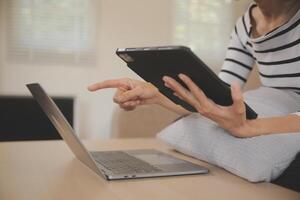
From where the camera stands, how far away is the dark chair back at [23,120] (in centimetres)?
176

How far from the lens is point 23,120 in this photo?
5.84 feet

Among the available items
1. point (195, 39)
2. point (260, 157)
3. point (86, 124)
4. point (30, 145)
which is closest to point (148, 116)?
point (86, 124)

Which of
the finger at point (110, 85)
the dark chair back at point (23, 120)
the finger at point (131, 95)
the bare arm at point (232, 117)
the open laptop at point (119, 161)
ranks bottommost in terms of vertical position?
the dark chair back at point (23, 120)

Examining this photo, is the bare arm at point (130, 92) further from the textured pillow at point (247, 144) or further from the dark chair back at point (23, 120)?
the dark chair back at point (23, 120)

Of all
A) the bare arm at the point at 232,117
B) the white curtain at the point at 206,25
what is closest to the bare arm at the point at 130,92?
the bare arm at the point at 232,117

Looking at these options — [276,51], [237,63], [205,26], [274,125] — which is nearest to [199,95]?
[274,125]

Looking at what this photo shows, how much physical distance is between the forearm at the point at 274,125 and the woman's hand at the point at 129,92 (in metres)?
0.35

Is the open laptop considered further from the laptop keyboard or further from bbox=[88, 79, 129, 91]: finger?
bbox=[88, 79, 129, 91]: finger

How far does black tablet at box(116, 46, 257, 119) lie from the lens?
27.4 inches

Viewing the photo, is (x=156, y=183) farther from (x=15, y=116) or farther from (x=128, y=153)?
(x=15, y=116)

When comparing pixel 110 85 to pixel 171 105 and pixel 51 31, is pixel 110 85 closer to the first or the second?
pixel 171 105

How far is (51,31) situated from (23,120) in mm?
427

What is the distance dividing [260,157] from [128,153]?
35 centimetres

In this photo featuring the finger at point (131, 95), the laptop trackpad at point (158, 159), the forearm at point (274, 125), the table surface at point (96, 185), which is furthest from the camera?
the finger at point (131, 95)
